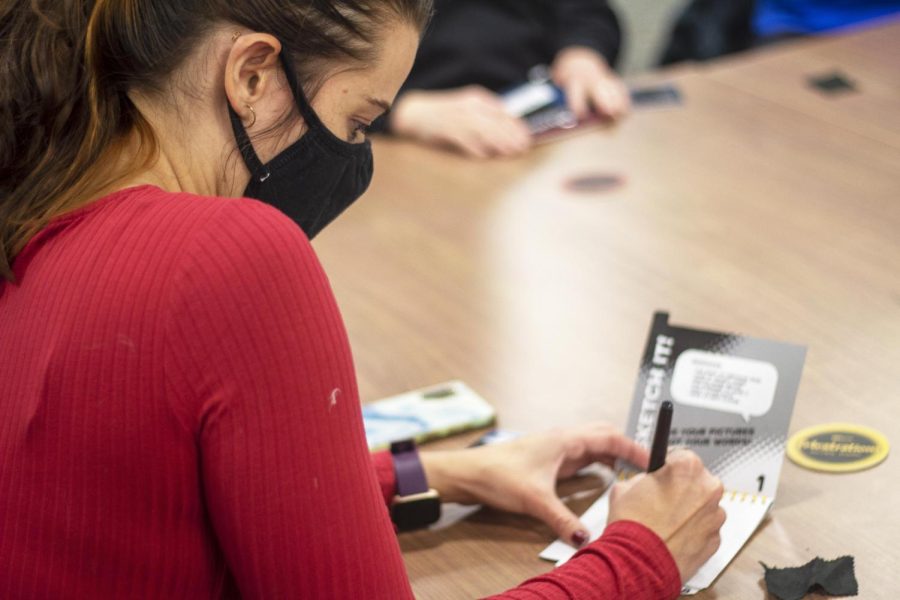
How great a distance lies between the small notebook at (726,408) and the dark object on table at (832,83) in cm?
103

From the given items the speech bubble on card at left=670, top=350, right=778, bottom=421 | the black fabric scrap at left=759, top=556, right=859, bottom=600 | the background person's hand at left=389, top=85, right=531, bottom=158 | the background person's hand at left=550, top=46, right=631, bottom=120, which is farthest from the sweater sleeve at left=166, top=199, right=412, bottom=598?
the background person's hand at left=550, top=46, right=631, bottom=120

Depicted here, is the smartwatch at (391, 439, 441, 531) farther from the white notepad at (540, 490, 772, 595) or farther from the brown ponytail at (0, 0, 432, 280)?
the brown ponytail at (0, 0, 432, 280)

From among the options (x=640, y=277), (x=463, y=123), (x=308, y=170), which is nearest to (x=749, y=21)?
(x=463, y=123)

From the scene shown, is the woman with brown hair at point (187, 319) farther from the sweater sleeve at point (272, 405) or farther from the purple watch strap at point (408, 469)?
the purple watch strap at point (408, 469)

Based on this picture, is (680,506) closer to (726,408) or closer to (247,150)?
(726,408)

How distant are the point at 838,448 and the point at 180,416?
69cm

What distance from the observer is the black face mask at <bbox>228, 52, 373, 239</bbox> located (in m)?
0.98

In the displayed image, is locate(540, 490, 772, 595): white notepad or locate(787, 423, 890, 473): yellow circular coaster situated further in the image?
locate(787, 423, 890, 473): yellow circular coaster

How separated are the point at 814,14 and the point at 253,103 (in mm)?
2227

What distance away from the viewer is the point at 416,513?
3.93 feet

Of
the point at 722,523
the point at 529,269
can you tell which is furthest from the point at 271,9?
the point at 529,269

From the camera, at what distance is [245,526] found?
0.83m

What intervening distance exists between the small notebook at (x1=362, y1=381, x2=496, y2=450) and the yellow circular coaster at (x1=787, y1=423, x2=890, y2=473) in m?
0.33

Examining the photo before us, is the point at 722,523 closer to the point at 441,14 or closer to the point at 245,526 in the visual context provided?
the point at 245,526
